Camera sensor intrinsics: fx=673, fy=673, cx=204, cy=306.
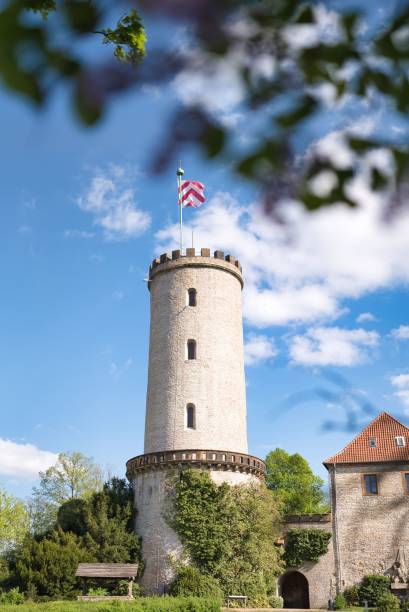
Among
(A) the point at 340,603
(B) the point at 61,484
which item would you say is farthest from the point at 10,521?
(A) the point at 340,603

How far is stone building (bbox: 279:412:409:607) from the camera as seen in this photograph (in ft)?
104

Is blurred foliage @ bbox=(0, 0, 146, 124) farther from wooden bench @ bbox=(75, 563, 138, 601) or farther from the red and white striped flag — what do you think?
the red and white striped flag

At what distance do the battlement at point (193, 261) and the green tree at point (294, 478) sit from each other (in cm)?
2222

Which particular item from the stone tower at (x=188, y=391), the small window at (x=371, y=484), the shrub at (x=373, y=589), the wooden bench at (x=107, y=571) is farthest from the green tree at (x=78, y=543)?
the small window at (x=371, y=484)

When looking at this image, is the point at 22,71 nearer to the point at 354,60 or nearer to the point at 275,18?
the point at 275,18

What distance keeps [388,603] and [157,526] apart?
33.5ft

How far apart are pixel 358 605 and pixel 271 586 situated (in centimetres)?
422

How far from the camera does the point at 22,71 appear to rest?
6.14ft

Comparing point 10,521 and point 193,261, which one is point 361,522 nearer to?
point 193,261

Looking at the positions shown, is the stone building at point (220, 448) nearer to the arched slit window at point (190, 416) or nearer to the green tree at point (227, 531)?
the arched slit window at point (190, 416)

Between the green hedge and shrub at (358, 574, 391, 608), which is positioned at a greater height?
the green hedge

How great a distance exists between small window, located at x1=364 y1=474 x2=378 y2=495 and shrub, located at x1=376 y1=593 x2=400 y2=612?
5.34 metres

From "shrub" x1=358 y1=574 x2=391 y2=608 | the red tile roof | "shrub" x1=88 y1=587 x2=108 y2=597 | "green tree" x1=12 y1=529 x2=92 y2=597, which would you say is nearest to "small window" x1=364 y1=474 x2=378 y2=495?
the red tile roof

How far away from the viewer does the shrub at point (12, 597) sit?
84.6ft
